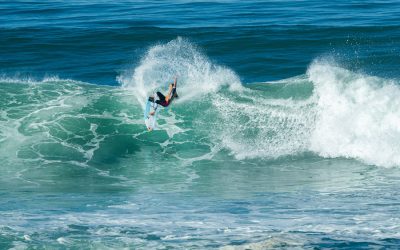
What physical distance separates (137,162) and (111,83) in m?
6.72

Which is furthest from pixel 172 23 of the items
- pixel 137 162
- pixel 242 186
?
pixel 242 186

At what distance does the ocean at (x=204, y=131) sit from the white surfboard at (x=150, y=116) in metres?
0.66

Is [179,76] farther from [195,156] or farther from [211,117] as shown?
[195,156]

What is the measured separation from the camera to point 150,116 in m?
20.5

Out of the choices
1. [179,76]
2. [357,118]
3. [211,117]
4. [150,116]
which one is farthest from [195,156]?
[357,118]

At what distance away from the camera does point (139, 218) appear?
1320 cm

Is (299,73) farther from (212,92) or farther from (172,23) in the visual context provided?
(172,23)

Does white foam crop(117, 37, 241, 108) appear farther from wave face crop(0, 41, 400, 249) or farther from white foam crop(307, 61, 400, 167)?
white foam crop(307, 61, 400, 167)

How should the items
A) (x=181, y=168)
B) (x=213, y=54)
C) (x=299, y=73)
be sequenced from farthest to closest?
(x=213, y=54)
(x=299, y=73)
(x=181, y=168)

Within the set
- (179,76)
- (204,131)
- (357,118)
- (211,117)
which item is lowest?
(204,131)

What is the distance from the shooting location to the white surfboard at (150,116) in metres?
19.6

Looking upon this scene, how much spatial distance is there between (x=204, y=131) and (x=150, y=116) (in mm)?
1931

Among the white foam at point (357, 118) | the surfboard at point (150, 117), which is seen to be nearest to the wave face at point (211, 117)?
the white foam at point (357, 118)

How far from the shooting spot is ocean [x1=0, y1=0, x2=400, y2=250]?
12.5 m
